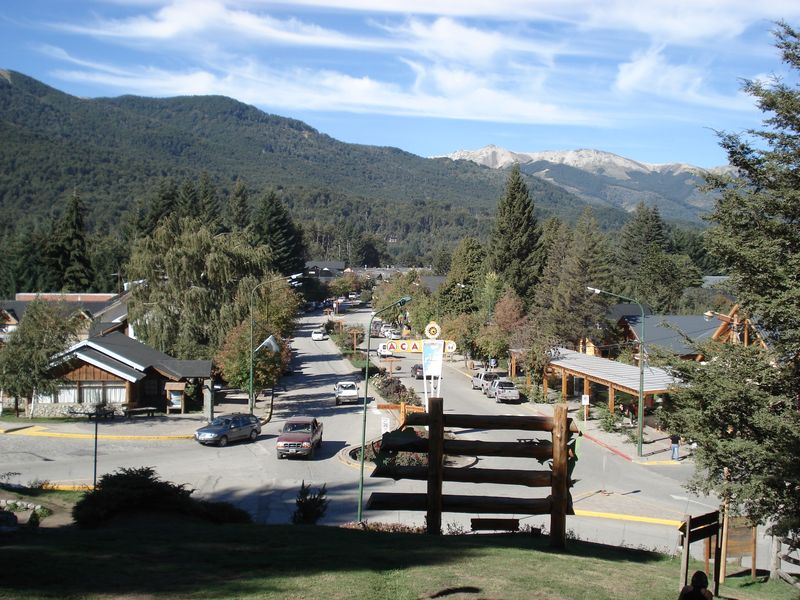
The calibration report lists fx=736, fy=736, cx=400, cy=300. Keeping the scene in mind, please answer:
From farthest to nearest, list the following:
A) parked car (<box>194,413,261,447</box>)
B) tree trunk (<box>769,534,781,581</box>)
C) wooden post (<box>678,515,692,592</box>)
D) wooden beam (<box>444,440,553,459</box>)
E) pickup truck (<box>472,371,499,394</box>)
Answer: pickup truck (<box>472,371,499,394</box>), parked car (<box>194,413,261,447</box>), tree trunk (<box>769,534,781,581</box>), wooden beam (<box>444,440,553,459</box>), wooden post (<box>678,515,692,592</box>)

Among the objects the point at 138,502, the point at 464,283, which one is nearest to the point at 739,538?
the point at 138,502

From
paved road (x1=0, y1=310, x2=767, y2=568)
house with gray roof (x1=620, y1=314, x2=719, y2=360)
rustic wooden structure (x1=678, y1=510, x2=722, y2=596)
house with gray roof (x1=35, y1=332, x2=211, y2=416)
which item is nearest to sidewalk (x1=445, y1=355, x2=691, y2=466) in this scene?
paved road (x1=0, y1=310, x2=767, y2=568)

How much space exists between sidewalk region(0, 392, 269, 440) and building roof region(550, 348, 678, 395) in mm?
16760

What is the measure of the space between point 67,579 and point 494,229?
63816 millimetres

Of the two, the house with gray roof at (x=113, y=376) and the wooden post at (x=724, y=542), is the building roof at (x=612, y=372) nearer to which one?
the wooden post at (x=724, y=542)

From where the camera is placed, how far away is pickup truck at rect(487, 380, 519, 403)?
4216 cm

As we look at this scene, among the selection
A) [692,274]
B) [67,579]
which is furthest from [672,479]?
[692,274]

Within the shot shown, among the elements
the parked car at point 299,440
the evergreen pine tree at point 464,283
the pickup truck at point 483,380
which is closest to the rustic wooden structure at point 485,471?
the parked car at point 299,440

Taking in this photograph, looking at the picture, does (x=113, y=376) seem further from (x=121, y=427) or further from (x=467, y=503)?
(x=467, y=503)

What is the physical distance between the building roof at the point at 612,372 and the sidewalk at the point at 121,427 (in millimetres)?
16760

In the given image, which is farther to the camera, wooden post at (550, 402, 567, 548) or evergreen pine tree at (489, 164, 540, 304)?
evergreen pine tree at (489, 164, 540, 304)

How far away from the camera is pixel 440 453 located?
8820mm

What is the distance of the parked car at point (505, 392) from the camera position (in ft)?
138

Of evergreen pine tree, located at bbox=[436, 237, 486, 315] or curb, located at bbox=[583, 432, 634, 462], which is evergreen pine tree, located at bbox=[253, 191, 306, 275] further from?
curb, located at bbox=[583, 432, 634, 462]
